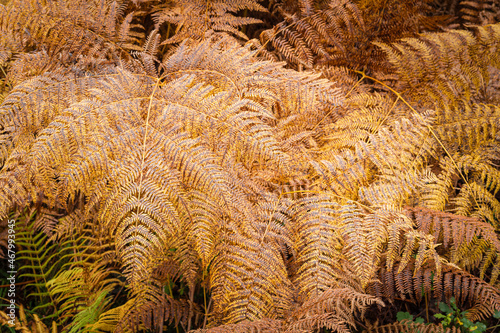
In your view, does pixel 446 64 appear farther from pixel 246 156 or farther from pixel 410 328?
pixel 410 328

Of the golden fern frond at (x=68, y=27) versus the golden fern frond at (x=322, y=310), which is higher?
the golden fern frond at (x=68, y=27)

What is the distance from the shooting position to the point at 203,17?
1.84m

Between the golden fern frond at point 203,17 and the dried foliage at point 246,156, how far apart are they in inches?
0.5

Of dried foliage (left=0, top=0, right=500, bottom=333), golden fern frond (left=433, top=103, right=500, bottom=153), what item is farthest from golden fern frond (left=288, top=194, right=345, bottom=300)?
golden fern frond (left=433, top=103, right=500, bottom=153)

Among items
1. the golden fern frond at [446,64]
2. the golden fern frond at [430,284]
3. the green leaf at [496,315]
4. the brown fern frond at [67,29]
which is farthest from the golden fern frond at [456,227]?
the brown fern frond at [67,29]

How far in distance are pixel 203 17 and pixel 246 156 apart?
1.15 metres

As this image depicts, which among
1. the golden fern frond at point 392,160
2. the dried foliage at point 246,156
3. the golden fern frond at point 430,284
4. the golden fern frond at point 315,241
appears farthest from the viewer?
the golden fern frond at point 430,284

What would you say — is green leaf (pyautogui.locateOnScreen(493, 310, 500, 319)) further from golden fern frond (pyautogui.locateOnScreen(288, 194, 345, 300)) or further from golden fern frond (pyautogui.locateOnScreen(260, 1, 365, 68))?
golden fern frond (pyautogui.locateOnScreen(260, 1, 365, 68))

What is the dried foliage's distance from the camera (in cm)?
112

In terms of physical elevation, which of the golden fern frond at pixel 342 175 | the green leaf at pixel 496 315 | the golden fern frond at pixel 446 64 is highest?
the golden fern frond at pixel 446 64

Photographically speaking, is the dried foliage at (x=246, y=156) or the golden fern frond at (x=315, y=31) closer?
the dried foliage at (x=246, y=156)

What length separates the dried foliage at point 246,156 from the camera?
3.68 ft

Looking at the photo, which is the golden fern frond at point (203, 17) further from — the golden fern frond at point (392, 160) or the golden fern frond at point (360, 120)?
the golden fern frond at point (392, 160)

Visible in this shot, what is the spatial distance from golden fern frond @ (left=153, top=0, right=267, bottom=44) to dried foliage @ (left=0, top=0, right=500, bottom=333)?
1 cm
